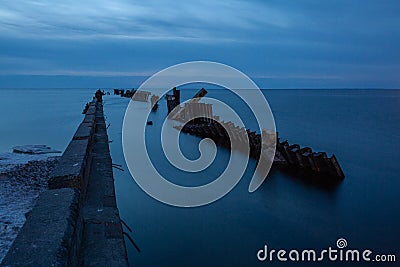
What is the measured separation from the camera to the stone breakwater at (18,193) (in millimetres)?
4672

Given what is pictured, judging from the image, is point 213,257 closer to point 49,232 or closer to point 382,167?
point 49,232

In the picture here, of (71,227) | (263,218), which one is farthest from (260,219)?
(71,227)

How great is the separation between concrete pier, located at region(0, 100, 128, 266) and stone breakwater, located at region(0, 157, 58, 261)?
1061mm

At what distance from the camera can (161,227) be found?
24.5 ft

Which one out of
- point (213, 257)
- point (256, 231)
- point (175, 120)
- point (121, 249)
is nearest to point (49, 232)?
point (121, 249)

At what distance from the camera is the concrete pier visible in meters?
2.27

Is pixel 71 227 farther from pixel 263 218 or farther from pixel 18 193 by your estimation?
pixel 263 218

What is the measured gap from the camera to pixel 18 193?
257 inches

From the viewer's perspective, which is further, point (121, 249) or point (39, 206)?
point (121, 249)

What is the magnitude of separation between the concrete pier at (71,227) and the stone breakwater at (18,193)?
1.06 m

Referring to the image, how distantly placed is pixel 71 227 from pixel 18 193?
453cm

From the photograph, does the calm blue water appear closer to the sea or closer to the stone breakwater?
the sea

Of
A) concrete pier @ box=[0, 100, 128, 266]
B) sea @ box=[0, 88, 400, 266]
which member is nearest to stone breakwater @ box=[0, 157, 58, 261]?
concrete pier @ box=[0, 100, 128, 266]

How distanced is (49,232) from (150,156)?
479 inches
